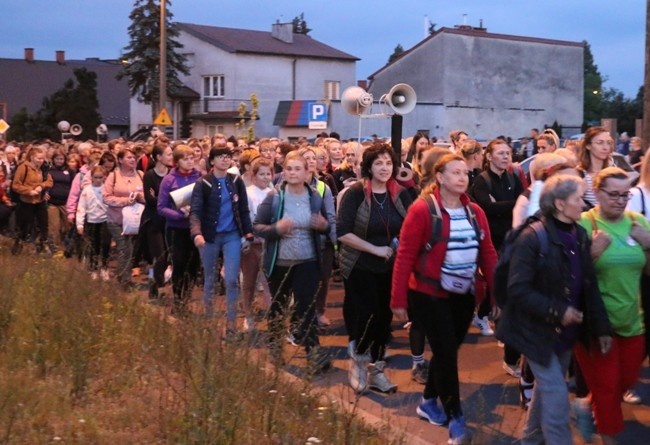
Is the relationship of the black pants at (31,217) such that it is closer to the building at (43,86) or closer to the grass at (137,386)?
the grass at (137,386)

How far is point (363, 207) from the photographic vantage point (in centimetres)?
877

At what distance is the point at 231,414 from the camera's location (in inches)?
252

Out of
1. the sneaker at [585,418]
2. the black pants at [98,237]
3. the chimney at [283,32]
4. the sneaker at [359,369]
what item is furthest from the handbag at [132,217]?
the chimney at [283,32]

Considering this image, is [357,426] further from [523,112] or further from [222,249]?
[523,112]

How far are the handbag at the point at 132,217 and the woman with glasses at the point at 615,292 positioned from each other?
8193mm

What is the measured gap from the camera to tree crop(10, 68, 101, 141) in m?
62.2

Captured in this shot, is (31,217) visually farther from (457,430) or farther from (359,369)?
(457,430)

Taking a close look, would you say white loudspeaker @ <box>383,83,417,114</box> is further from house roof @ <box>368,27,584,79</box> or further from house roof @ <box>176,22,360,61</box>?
house roof @ <box>176,22,360,61</box>

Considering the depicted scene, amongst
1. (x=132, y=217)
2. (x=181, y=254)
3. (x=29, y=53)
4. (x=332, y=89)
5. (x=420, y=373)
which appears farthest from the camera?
(x=29, y=53)

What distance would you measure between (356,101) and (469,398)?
7822mm

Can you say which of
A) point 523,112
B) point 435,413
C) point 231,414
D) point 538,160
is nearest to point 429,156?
point 538,160

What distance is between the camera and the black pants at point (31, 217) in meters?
17.7

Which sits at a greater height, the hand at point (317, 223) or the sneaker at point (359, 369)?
the hand at point (317, 223)

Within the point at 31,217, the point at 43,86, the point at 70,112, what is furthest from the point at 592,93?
the point at 31,217
